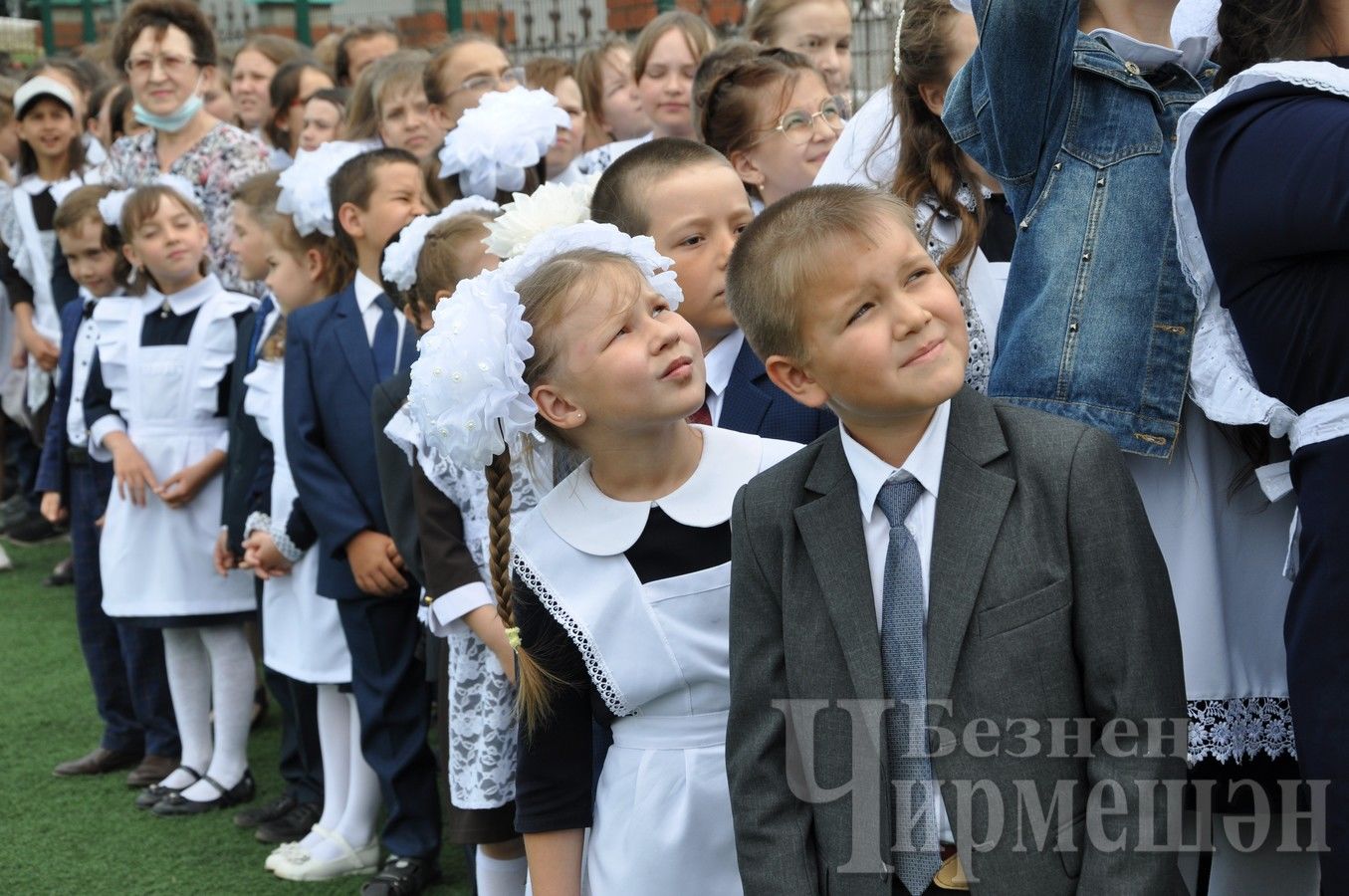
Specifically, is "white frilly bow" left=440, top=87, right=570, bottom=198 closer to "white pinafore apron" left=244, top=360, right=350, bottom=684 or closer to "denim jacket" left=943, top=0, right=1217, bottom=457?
"white pinafore apron" left=244, top=360, right=350, bottom=684

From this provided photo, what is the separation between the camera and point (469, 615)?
3.42 meters

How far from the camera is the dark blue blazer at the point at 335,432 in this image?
414 centimetres

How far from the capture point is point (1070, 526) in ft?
6.49

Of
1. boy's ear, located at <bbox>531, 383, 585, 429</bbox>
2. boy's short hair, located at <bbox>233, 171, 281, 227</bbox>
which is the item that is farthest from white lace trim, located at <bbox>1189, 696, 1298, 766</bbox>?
boy's short hair, located at <bbox>233, 171, 281, 227</bbox>

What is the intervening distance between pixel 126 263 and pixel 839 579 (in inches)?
154

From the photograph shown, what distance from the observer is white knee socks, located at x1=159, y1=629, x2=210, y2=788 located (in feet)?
16.8

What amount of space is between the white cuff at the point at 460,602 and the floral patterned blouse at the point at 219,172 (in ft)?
9.54

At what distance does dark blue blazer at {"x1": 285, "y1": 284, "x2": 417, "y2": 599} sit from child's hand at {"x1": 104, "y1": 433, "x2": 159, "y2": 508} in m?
1.04

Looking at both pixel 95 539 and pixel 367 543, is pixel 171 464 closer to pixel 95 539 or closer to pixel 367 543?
pixel 95 539

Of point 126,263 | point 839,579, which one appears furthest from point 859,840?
point 126,263

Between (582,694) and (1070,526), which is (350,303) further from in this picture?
(1070,526)

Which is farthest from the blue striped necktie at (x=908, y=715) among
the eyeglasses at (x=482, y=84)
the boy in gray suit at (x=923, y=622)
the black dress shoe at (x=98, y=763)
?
the black dress shoe at (x=98, y=763)

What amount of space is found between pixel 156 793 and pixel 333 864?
1035mm

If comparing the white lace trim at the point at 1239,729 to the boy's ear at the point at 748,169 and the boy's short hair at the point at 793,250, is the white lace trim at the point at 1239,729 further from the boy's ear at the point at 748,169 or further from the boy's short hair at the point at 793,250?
the boy's ear at the point at 748,169
